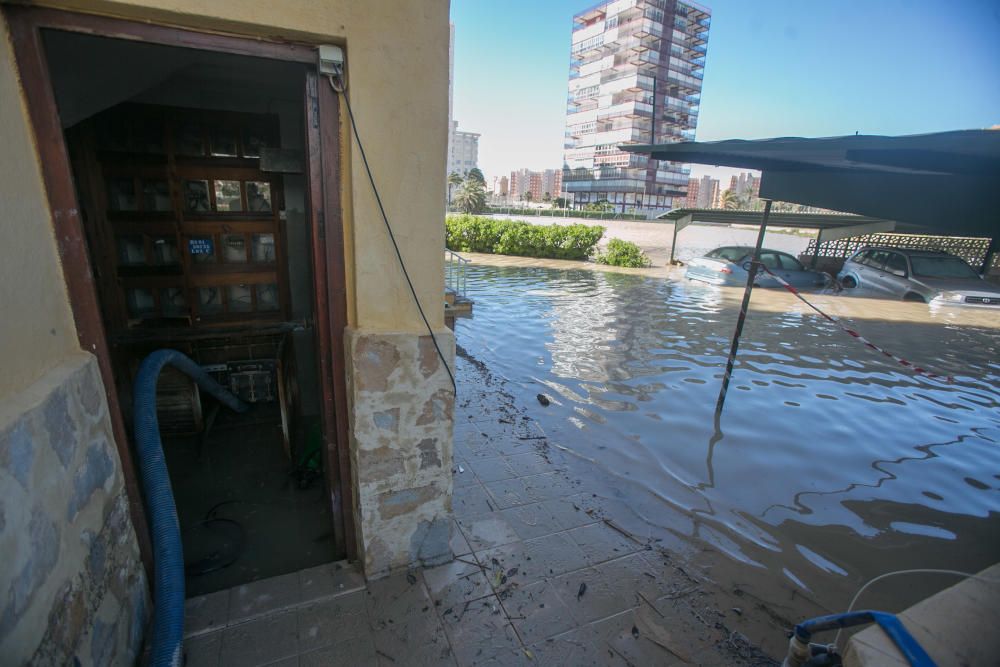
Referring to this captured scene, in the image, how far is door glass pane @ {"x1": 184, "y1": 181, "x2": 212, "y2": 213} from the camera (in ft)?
14.7

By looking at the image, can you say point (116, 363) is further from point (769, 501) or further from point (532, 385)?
point (769, 501)

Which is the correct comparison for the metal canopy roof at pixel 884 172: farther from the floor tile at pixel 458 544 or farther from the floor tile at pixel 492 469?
the floor tile at pixel 458 544

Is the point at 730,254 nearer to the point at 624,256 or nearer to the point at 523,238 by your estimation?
the point at 624,256

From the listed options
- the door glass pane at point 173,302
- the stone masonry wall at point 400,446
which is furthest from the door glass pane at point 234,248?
the stone masonry wall at point 400,446

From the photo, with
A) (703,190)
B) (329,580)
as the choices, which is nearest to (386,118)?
(329,580)

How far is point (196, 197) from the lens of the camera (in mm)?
4520

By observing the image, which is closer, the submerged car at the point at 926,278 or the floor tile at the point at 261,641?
the floor tile at the point at 261,641

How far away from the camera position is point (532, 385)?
6.77 m

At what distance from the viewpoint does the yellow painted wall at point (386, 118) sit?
2.09 m

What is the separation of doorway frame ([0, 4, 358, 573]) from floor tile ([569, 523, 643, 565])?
1573 mm

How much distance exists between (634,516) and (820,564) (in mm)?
1425

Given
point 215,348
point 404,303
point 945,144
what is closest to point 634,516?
point 404,303

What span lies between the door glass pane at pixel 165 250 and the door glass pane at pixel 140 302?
33 cm

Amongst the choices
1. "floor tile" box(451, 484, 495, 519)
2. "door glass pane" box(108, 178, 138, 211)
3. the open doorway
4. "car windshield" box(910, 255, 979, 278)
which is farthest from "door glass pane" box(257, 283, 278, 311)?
"car windshield" box(910, 255, 979, 278)
